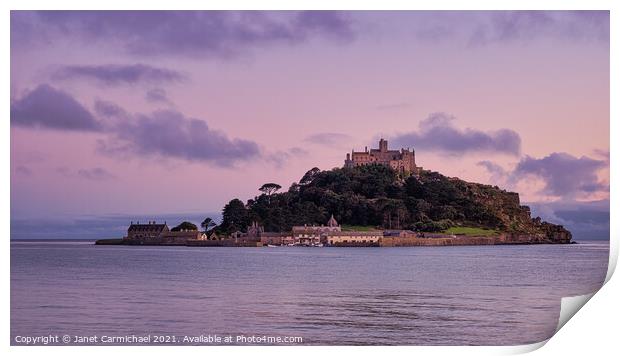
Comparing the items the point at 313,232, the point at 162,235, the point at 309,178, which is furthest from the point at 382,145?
the point at 162,235

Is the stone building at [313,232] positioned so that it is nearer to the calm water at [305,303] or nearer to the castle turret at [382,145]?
the castle turret at [382,145]

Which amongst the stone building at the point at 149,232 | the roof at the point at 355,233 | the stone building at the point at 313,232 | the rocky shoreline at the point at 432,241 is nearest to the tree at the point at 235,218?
the rocky shoreline at the point at 432,241

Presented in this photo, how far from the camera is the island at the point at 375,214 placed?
2366 centimetres

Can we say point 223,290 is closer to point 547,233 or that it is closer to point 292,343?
point 292,343

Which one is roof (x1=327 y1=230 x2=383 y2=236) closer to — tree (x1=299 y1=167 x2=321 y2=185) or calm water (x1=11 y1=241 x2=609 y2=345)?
tree (x1=299 y1=167 x2=321 y2=185)

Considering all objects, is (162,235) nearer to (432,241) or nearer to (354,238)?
(354,238)

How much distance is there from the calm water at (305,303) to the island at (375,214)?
15.1 ft

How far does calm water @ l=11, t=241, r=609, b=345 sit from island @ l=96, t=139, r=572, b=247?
15.1 feet

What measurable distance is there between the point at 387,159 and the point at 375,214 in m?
4.65

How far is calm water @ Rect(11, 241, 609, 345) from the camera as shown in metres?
9.05

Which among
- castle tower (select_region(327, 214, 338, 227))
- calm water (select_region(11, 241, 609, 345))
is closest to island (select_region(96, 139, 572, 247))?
castle tower (select_region(327, 214, 338, 227))

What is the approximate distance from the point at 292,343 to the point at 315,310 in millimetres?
2145

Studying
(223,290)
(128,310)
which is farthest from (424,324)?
(223,290)

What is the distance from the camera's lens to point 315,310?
10.5 meters
